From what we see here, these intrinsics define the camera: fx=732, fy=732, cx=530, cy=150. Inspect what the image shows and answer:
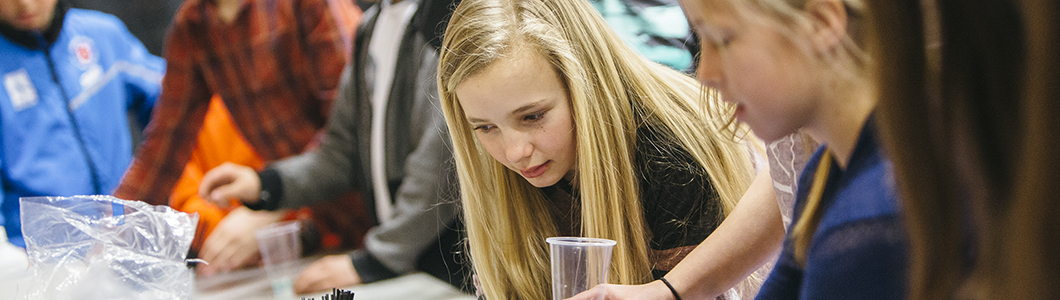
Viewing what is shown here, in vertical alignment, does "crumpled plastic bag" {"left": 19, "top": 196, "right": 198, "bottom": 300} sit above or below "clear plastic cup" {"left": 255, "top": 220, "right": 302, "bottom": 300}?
above

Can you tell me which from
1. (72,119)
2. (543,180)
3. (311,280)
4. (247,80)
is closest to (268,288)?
(311,280)

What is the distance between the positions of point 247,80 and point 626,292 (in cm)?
215

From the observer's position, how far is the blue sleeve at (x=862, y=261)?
469 mm

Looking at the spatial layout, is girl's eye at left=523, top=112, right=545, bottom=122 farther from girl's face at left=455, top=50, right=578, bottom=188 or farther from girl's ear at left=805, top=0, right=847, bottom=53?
girl's ear at left=805, top=0, right=847, bottom=53

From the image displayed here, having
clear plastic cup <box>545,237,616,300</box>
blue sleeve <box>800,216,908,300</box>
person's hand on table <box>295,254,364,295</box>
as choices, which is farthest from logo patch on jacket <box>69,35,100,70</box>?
blue sleeve <box>800,216,908,300</box>

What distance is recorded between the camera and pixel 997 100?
0.35 metres

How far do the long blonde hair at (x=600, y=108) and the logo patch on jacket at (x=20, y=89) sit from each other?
2256mm

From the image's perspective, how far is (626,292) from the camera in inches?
34.0

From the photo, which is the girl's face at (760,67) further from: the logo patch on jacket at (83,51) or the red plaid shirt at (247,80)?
the logo patch on jacket at (83,51)

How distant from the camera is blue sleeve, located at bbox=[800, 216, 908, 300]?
469 millimetres

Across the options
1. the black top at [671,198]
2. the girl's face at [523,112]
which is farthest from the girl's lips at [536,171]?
the black top at [671,198]

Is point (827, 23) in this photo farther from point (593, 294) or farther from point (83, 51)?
point (83, 51)

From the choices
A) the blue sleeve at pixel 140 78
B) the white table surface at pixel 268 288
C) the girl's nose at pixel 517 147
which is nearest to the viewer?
the girl's nose at pixel 517 147

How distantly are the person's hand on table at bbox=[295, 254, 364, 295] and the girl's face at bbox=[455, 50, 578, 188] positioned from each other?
2.59ft
